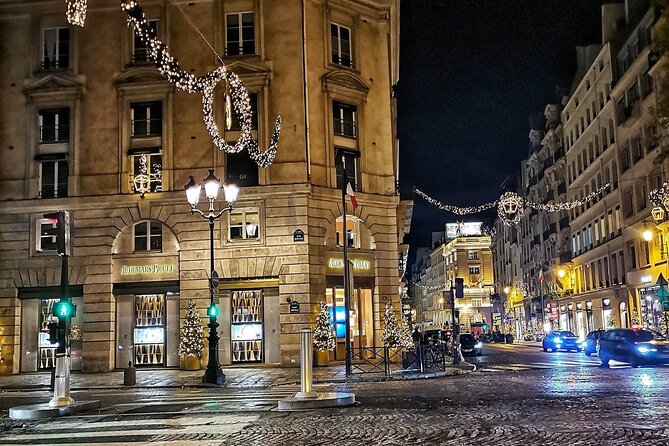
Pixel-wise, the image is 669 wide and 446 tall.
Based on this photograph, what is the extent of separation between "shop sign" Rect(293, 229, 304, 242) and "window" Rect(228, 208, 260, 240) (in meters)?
Answer: 1.70

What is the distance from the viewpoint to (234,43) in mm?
34281

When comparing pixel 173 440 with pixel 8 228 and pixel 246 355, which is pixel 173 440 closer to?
pixel 246 355

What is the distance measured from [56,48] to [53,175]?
5.99 metres

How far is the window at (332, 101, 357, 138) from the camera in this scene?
115 ft

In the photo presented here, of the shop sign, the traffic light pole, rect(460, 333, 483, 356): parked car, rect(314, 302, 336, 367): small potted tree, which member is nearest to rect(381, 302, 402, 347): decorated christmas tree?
rect(314, 302, 336, 367): small potted tree

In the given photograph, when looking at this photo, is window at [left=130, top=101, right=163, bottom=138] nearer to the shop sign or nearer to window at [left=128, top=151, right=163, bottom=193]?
window at [left=128, top=151, right=163, bottom=193]

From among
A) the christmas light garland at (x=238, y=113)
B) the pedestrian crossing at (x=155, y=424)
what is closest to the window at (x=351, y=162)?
the christmas light garland at (x=238, y=113)

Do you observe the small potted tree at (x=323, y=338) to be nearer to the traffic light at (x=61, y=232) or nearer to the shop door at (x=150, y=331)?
the shop door at (x=150, y=331)

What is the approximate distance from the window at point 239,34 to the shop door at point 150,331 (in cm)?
1153

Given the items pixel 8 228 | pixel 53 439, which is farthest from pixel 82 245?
pixel 53 439

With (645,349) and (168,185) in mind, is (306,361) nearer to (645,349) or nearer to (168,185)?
(645,349)

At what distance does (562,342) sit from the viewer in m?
50.1

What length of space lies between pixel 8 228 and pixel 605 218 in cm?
4161

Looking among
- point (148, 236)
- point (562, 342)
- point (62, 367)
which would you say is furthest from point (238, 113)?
point (562, 342)
